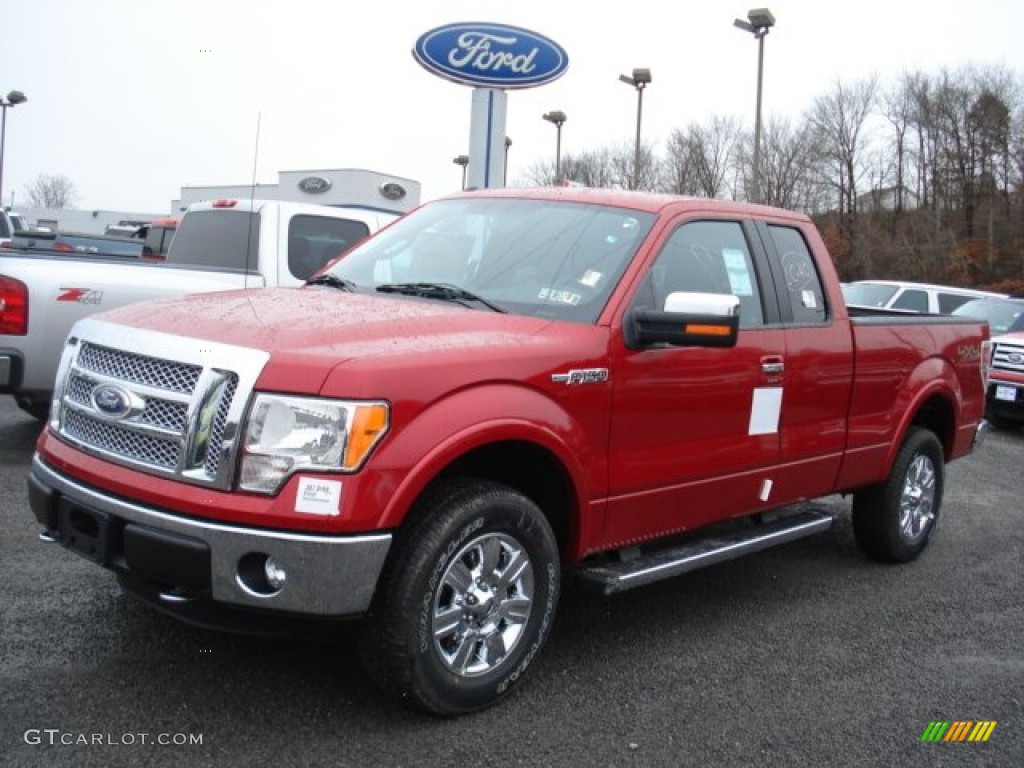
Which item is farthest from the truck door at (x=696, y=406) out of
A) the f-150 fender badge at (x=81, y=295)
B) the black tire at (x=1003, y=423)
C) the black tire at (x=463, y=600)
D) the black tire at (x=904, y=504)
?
→ the black tire at (x=1003, y=423)

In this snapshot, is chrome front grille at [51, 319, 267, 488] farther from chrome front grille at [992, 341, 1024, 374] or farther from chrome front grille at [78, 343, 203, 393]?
chrome front grille at [992, 341, 1024, 374]

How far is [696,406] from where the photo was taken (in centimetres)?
429

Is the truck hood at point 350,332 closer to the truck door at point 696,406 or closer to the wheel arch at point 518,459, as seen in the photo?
the wheel arch at point 518,459

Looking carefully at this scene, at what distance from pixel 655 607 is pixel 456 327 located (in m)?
2.05

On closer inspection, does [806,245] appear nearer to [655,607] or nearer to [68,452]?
[655,607]

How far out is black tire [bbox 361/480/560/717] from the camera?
331cm

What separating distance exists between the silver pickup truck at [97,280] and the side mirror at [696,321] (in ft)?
9.82

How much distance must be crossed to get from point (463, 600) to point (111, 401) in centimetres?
136

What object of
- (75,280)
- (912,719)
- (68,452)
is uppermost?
(75,280)

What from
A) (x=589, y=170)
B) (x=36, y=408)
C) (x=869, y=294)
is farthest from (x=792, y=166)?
(x=36, y=408)

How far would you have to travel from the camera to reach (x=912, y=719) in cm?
384

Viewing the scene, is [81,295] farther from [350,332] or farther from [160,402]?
[350,332]

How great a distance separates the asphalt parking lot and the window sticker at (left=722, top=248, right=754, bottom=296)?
1.56 meters

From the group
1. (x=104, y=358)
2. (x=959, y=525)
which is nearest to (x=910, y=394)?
(x=959, y=525)
